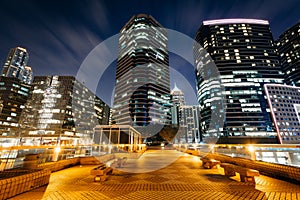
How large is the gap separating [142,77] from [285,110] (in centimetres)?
8386

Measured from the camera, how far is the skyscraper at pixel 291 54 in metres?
99.4

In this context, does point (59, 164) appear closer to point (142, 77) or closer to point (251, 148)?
point (251, 148)

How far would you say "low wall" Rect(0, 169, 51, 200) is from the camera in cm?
308

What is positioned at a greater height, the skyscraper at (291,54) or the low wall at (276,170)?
the skyscraper at (291,54)

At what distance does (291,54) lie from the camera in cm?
10538

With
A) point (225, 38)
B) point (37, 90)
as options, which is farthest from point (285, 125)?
point (37, 90)

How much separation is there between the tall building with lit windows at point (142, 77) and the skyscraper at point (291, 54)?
89375 millimetres

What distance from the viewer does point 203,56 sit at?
9944cm

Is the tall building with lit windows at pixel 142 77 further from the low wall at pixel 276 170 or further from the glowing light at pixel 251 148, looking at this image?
the low wall at pixel 276 170

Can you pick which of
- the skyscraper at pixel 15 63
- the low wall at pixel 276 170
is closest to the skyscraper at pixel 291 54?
the low wall at pixel 276 170

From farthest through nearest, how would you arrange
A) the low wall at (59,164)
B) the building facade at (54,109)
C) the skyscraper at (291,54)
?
1. the skyscraper at (291,54)
2. the building facade at (54,109)
3. the low wall at (59,164)

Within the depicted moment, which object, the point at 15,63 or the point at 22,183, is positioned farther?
the point at 15,63

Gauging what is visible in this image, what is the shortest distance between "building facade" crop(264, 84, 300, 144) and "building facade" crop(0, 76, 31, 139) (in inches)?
5381

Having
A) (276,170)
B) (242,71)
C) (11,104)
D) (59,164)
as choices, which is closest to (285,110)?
(242,71)
